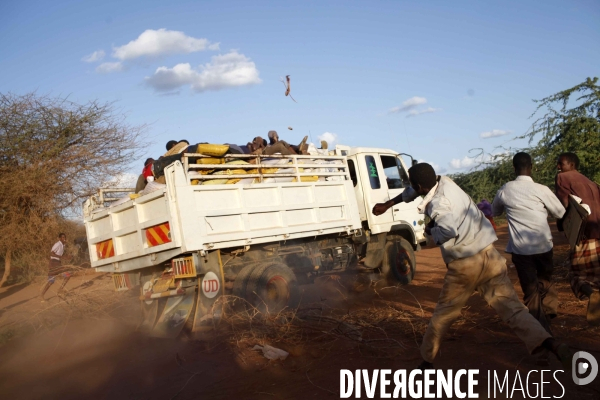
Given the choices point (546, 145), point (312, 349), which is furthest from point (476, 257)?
point (546, 145)

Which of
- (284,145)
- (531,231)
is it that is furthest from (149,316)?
(531,231)

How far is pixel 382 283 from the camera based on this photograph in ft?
31.0

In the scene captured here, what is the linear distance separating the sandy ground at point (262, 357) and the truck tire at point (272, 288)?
0.42 m

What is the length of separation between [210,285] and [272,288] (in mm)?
927

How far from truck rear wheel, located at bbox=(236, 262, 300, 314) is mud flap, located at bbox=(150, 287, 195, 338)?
28.4 inches

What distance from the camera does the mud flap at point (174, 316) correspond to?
6742mm

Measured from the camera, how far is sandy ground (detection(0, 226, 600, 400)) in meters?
4.43

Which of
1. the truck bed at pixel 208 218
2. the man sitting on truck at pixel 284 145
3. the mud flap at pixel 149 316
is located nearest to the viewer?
the truck bed at pixel 208 218

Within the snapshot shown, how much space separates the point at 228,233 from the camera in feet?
21.8

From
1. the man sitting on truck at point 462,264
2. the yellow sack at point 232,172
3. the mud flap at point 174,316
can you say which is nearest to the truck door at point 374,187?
the yellow sack at point 232,172

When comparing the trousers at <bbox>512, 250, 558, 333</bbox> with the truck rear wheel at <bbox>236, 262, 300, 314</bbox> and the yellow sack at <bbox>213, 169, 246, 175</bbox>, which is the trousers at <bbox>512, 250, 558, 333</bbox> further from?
the yellow sack at <bbox>213, 169, 246, 175</bbox>

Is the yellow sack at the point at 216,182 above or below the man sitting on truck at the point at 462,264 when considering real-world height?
above

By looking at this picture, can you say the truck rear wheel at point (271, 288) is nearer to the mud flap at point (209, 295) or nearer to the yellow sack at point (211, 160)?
the mud flap at point (209, 295)

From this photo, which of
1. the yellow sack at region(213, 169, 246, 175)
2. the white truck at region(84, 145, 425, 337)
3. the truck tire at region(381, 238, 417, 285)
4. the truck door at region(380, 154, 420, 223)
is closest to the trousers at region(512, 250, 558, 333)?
the white truck at region(84, 145, 425, 337)
